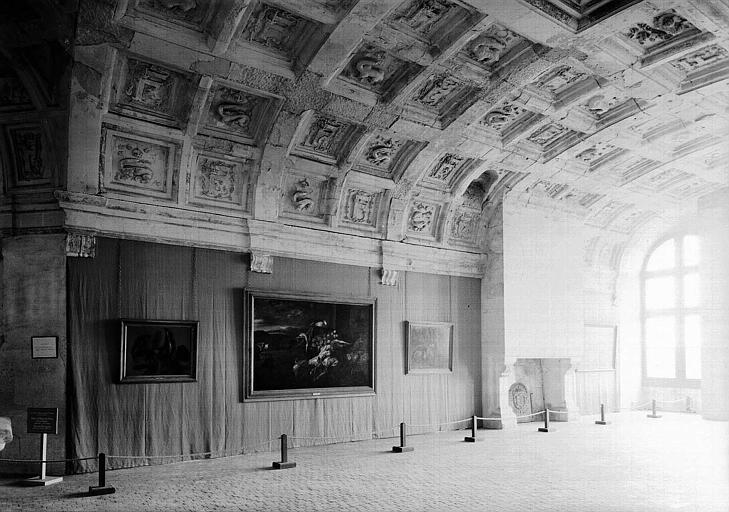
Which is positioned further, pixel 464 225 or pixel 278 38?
pixel 464 225

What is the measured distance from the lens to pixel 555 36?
12422 millimetres

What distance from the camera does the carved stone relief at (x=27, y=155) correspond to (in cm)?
1227

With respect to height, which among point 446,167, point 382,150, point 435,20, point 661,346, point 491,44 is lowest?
point 661,346

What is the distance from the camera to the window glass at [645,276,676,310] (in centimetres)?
2444

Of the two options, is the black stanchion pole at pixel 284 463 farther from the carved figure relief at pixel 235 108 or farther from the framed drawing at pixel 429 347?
the carved figure relief at pixel 235 108

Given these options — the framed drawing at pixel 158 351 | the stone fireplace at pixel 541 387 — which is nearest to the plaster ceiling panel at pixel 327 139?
the framed drawing at pixel 158 351

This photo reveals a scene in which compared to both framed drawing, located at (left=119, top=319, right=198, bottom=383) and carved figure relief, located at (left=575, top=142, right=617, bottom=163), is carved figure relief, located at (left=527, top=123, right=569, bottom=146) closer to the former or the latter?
carved figure relief, located at (left=575, top=142, right=617, bottom=163)

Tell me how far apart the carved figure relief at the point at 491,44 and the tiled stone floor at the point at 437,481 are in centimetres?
785

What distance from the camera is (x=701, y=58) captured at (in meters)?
14.1

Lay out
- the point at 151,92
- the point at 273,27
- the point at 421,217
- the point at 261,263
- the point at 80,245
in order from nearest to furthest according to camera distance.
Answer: the point at 273,27 < the point at 80,245 < the point at 151,92 < the point at 261,263 < the point at 421,217

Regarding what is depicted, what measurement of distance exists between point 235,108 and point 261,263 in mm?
3244

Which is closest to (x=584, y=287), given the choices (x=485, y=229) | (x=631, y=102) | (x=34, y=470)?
(x=485, y=229)

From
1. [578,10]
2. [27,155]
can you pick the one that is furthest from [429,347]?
[27,155]

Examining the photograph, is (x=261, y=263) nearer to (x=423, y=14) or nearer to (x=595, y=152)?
(x=423, y=14)
